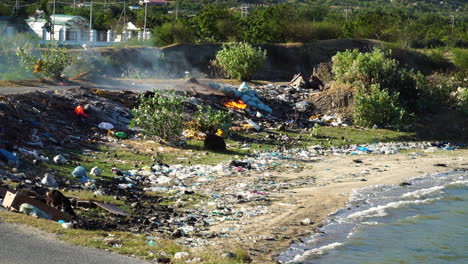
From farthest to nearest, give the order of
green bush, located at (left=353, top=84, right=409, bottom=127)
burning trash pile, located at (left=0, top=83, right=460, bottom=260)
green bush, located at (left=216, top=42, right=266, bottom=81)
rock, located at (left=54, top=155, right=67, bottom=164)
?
1. green bush, located at (left=216, top=42, right=266, bottom=81)
2. green bush, located at (left=353, top=84, right=409, bottom=127)
3. rock, located at (left=54, top=155, right=67, bottom=164)
4. burning trash pile, located at (left=0, top=83, right=460, bottom=260)

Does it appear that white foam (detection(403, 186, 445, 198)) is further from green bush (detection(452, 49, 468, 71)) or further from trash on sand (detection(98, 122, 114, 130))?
green bush (detection(452, 49, 468, 71))

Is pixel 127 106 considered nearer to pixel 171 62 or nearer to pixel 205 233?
pixel 205 233

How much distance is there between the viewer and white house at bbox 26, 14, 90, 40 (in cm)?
5003

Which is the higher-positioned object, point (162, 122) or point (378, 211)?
point (162, 122)

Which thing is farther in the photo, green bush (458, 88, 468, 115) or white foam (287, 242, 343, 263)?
green bush (458, 88, 468, 115)

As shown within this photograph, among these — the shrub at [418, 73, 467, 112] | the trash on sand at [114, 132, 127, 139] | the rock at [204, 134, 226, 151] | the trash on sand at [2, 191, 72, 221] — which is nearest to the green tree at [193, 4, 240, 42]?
the shrub at [418, 73, 467, 112]

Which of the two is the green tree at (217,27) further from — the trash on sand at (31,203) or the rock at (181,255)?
the rock at (181,255)

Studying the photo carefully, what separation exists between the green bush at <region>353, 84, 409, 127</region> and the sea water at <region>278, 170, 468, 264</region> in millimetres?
6391

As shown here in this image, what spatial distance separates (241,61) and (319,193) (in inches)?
605

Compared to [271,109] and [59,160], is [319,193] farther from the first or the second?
[271,109]

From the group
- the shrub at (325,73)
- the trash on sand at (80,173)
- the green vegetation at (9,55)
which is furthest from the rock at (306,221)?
the shrub at (325,73)

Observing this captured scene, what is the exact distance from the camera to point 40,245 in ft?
20.6

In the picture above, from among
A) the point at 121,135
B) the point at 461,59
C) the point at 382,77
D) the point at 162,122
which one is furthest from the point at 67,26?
the point at 162,122

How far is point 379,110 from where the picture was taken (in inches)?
773
